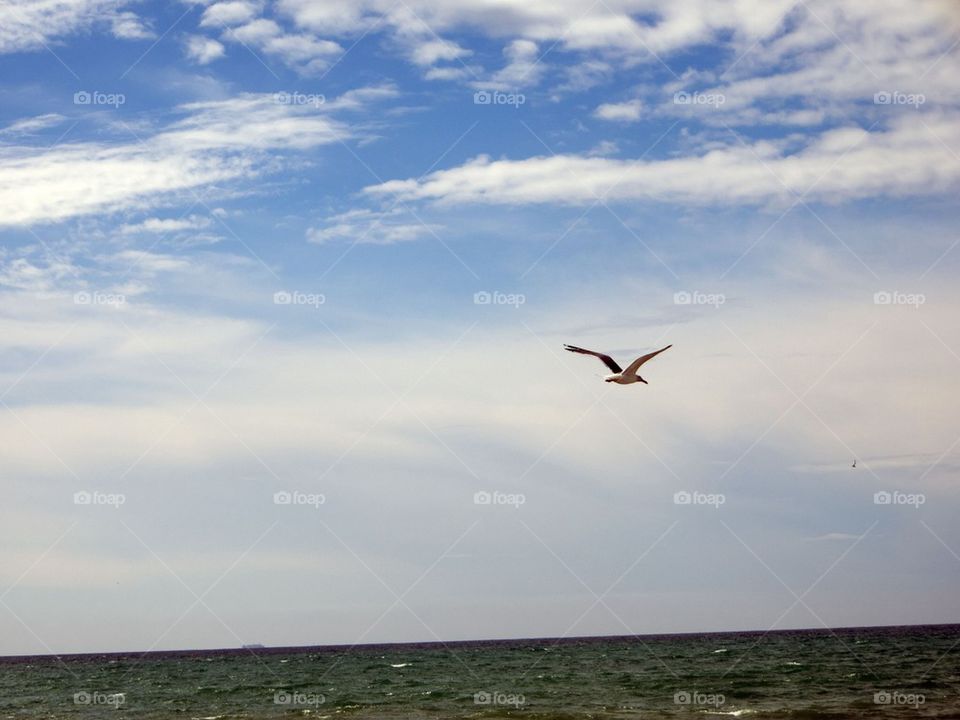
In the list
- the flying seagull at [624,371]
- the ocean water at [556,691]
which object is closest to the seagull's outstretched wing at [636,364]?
the flying seagull at [624,371]

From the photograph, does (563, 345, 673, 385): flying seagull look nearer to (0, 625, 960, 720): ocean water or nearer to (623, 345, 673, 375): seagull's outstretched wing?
(623, 345, 673, 375): seagull's outstretched wing

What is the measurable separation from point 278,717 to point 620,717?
11319mm

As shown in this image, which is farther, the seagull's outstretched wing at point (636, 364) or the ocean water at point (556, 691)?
the ocean water at point (556, 691)

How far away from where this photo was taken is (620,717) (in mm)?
29922

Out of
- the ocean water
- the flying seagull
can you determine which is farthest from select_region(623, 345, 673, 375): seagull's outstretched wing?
the ocean water

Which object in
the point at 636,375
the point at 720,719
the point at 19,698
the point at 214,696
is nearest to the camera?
the point at 636,375

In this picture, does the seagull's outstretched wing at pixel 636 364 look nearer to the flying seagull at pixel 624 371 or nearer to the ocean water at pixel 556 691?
the flying seagull at pixel 624 371

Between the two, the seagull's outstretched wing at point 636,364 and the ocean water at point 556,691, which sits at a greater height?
the seagull's outstretched wing at point 636,364

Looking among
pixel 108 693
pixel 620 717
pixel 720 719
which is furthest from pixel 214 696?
pixel 720 719

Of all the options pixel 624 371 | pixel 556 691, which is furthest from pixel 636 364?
pixel 556 691

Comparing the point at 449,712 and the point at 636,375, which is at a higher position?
the point at 636,375

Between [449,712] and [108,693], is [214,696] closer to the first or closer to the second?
[108,693]

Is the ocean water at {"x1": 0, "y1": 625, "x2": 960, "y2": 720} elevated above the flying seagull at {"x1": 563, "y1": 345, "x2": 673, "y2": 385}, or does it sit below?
below

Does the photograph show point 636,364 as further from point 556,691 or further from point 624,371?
point 556,691
